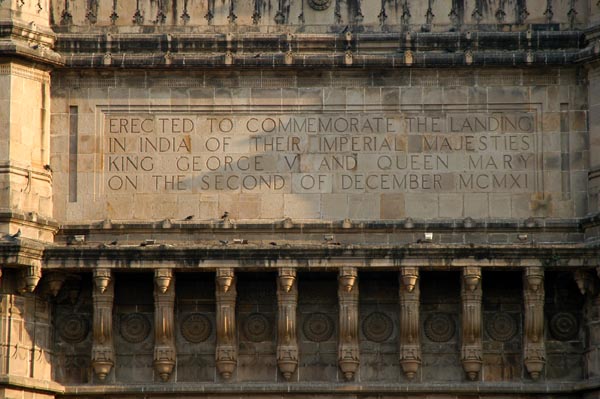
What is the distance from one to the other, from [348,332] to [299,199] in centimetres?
240

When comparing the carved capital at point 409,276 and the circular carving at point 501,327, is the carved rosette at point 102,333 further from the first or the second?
the circular carving at point 501,327

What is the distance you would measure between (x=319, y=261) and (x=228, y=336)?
195 cm

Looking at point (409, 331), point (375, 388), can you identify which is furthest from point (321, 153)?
point (375, 388)

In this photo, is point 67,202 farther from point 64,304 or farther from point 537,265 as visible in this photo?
point 537,265

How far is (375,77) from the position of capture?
1681 inches

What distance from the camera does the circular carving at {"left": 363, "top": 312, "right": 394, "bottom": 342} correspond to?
4188 cm

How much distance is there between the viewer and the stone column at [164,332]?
4153cm

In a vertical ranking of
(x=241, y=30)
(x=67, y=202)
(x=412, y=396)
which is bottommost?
(x=412, y=396)

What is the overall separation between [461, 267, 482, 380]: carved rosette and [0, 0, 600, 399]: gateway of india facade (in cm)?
4

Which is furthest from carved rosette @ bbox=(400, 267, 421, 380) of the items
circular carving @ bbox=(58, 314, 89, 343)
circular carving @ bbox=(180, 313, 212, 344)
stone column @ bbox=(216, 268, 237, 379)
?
circular carving @ bbox=(58, 314, 89, 343)

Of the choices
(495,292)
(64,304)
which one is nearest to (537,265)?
(495,292)

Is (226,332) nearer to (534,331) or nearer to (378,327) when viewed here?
(378,327)

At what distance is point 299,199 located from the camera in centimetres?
4222

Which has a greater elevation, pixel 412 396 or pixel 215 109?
pixel 215 109
